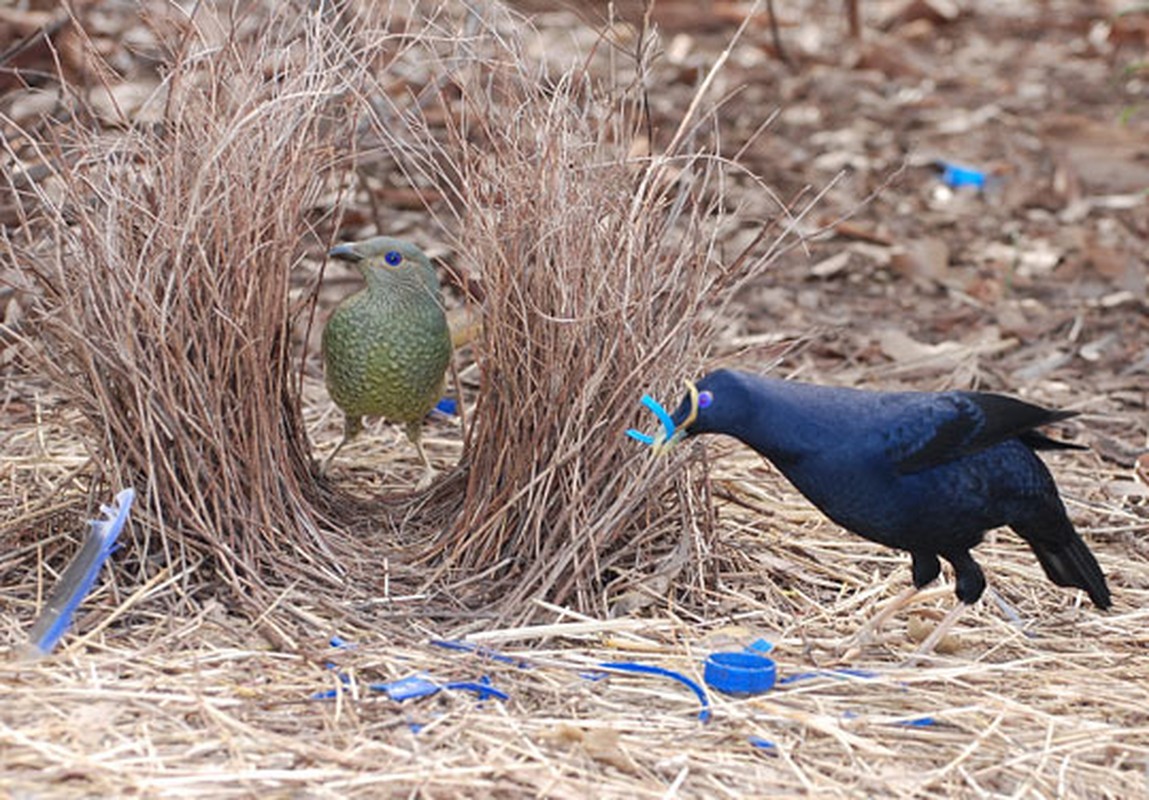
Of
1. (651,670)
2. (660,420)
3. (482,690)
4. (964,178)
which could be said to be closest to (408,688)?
(482,690)

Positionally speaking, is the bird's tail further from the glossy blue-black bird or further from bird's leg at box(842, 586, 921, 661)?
bird's leg at box(842, 586, 921, 661)

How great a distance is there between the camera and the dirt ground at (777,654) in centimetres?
258

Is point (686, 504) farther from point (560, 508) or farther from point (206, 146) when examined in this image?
point (206, 146)

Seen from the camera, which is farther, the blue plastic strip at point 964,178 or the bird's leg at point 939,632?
the blue plastic strip at point 964,178

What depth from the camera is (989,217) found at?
6797mm

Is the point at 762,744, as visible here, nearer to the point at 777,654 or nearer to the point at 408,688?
the point at 777,654

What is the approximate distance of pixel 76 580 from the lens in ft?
9.71

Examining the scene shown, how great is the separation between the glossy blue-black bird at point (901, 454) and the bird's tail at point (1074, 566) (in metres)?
0.11

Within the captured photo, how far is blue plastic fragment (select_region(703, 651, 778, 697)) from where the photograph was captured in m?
2.91

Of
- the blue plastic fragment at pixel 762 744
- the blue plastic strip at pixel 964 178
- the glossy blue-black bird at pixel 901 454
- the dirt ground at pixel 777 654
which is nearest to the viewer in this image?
the dirt ground at pixel 777 654

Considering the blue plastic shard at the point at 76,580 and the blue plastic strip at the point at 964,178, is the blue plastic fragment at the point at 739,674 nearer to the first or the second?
the blue plastic shard at the point at 76,580

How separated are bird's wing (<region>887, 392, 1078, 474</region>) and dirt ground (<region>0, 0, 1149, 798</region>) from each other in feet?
1.35

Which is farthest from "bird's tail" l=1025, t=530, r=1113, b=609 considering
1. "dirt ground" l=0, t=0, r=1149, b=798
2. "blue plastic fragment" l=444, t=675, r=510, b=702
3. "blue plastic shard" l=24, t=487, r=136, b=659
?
"blue plastic shard" l=24, t=487, r=136, b=659

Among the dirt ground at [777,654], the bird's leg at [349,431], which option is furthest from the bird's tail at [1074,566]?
the bird's leg at [349,431]
